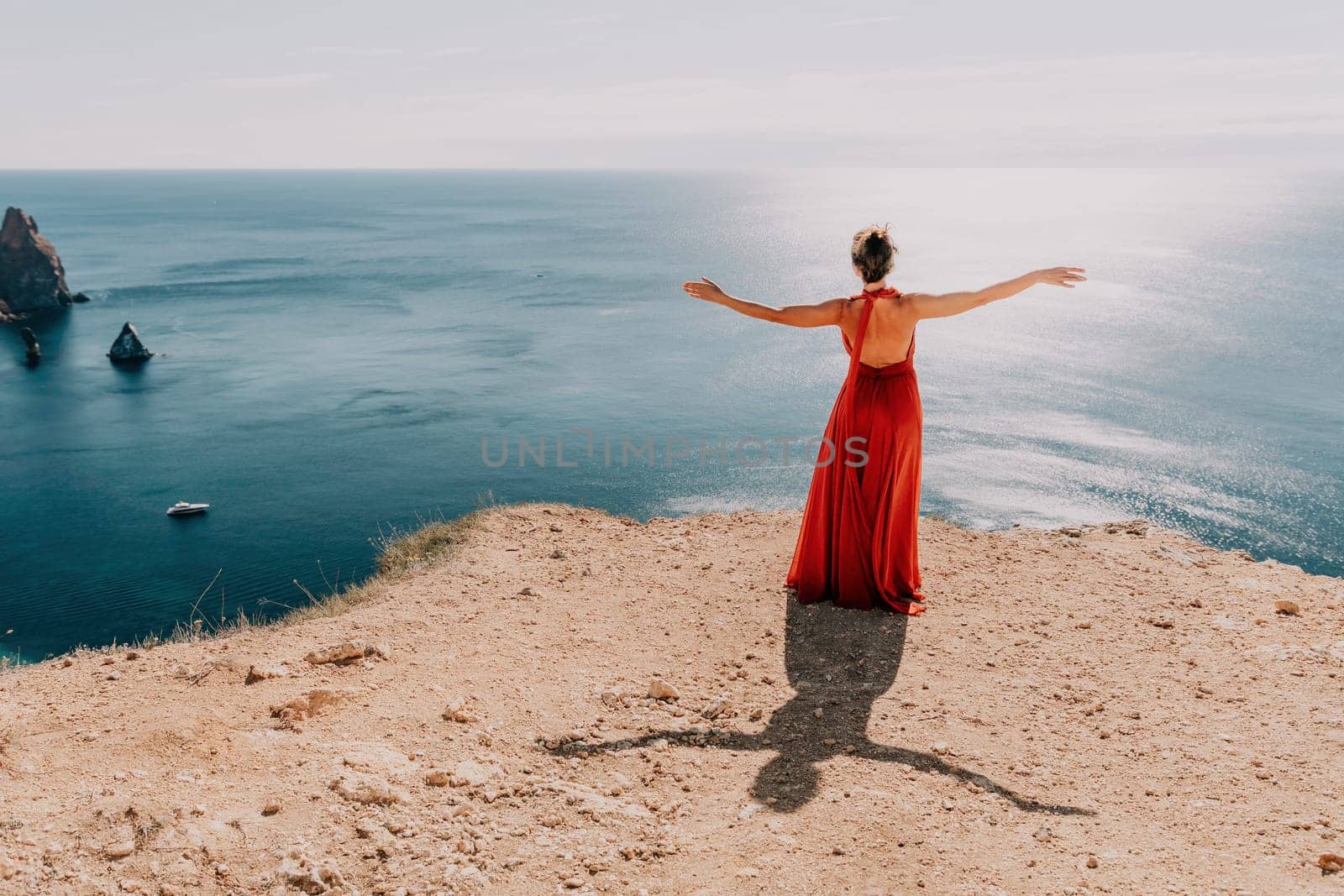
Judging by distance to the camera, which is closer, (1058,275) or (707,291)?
(1058,275)

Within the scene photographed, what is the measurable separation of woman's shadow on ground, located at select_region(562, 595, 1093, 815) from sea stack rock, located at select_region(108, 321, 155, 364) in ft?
196

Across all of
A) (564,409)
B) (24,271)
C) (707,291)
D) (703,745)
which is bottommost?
(564,409)

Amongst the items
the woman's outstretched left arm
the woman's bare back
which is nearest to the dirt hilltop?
the woman's bare back

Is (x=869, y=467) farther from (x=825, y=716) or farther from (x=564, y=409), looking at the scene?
(x=564, y=409)

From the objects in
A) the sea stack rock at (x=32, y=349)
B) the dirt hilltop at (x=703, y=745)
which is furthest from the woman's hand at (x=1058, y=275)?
the sea stack rock at (x=32, y=349)

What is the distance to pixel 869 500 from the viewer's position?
7.01 meters

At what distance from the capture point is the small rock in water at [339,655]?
19.9 ft

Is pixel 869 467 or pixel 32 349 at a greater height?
pixel 869 467

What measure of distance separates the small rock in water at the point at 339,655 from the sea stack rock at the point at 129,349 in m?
58.2

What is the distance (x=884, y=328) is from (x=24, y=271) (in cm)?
8777

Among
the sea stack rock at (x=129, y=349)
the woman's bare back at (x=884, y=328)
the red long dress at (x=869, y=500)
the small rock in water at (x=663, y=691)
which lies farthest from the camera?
the sea stack rock at (x=129, y=349)

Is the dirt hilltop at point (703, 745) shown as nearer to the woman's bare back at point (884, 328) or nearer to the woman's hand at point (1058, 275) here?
the woman's bare back at point (884, 328)

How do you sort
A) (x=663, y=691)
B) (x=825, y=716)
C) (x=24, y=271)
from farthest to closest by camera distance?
1. (x=24, y=271)
2. (x=663, y=691)
3. (x=825, y=716)

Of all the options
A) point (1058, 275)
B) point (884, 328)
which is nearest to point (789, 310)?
point (884, 328)
